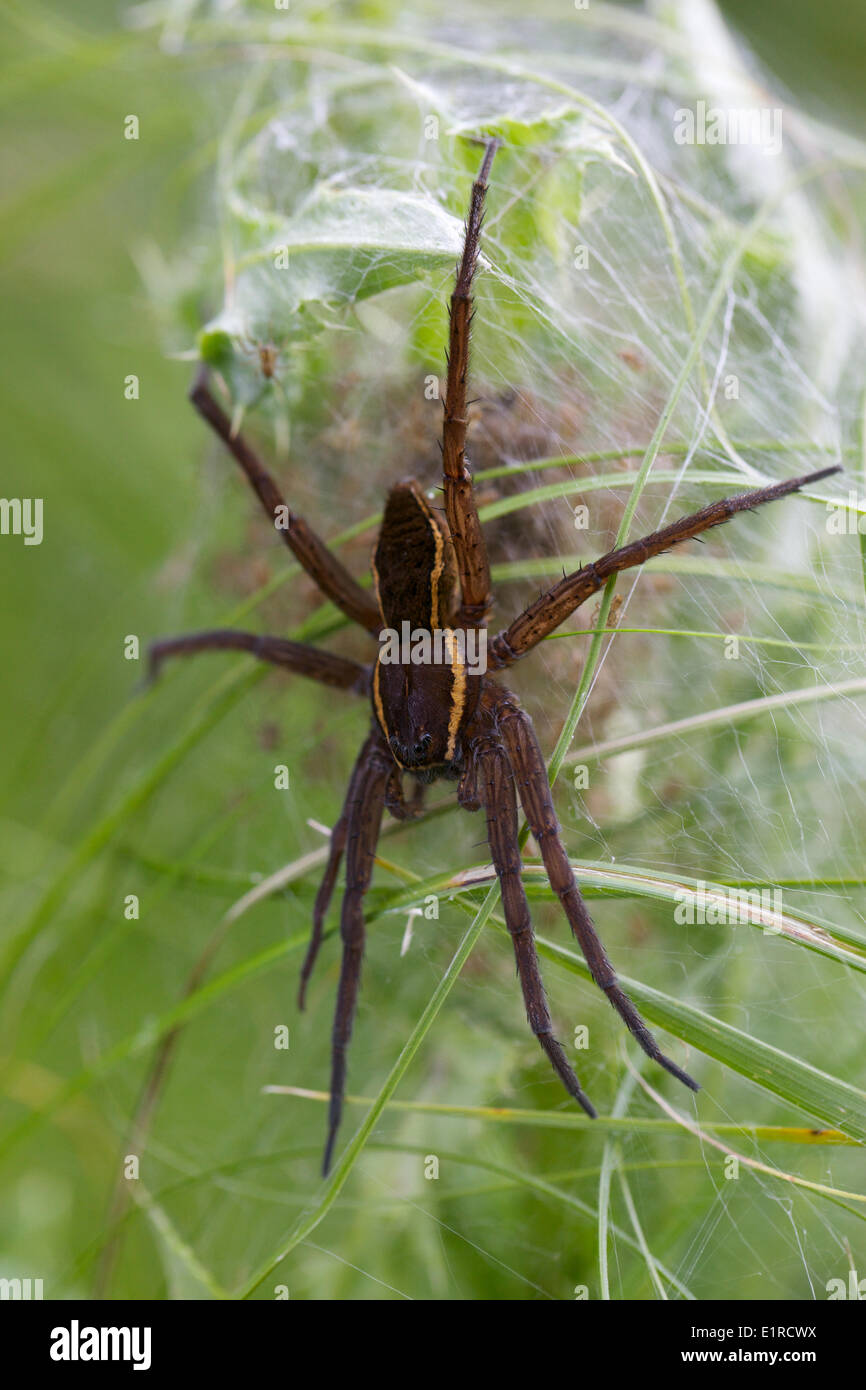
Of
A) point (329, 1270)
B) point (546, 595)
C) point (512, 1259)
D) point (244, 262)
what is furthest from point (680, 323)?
point (329, 1270)

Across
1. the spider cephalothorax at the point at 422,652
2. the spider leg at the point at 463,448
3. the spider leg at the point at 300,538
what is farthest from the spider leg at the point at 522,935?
the spider leg at the point at 300,538

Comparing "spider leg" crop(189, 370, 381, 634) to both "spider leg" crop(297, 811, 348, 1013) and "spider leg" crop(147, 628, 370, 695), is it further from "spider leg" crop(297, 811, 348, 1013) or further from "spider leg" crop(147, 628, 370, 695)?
"spider leg" crop(297, 811, 348, 1013)

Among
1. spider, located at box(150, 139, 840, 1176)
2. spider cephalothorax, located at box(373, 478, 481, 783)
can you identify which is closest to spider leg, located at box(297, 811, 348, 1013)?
spider, located at box(150, 139, 840, 1176)

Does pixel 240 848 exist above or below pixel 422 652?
below

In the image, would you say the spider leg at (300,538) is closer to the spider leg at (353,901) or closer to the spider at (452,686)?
the spider at (452,686)

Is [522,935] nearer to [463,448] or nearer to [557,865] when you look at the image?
[557,865]

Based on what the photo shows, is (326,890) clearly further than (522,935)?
Yes

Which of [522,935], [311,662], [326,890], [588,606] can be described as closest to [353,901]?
[326,890]
